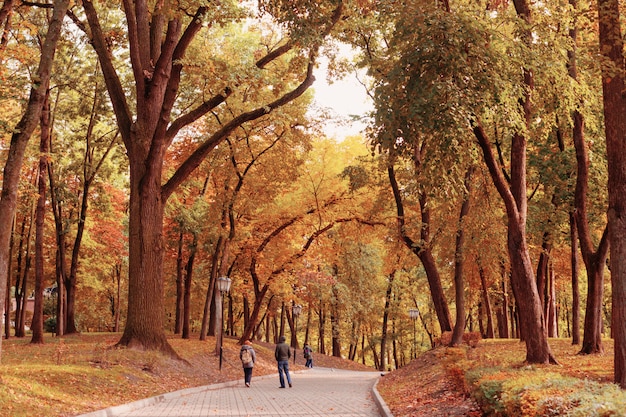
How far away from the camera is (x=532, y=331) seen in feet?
45.6

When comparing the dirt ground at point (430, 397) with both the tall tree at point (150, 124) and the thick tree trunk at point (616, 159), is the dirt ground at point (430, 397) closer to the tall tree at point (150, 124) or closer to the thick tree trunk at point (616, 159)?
the thick tree trunk at point (616, 159)

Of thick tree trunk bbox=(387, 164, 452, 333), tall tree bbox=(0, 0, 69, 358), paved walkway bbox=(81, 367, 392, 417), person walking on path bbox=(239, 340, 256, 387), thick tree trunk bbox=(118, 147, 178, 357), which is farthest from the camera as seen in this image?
thick tree trunk bbox=(387, 164, 452, 333)

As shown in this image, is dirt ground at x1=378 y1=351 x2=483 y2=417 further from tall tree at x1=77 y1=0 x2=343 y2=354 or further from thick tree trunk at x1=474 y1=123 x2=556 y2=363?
tall tree at x1=77 y1=0 x2=343 y2=354

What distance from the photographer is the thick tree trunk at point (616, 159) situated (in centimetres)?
955

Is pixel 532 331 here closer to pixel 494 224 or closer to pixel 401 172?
pixel 494 224

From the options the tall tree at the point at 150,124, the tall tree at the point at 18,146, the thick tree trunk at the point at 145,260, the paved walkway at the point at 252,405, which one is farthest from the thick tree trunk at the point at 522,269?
the thick tree trunk at the point at 145,260

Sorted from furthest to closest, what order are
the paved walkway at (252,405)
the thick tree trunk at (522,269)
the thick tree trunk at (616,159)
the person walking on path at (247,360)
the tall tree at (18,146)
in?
the person walking on path at (247,360) < the thick tree trunk at (522,269) < the paved walkway at (252,405) < the tall tree at (18,146) < the thick tree trunk at (616,159)

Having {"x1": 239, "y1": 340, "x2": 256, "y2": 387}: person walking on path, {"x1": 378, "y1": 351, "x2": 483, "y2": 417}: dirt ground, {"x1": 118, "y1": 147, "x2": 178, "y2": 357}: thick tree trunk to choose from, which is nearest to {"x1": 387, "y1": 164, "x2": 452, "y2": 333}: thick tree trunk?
{"x1": 378, "y1": 351, "x2": 483, "y2": 417}: dirt ground

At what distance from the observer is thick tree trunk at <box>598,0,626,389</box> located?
9547mm

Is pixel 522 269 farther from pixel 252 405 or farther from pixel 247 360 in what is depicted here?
pixel 247 360

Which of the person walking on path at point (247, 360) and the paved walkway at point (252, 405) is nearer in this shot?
the paved walkway at point (252, 405)

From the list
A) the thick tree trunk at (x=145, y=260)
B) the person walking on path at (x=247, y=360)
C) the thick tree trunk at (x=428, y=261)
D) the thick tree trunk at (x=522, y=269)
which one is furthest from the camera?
the thick tree trunk at (x=428, y=261)

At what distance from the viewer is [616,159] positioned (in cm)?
989

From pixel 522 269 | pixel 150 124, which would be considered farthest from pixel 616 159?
pixel 150 124
